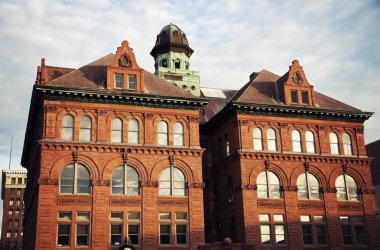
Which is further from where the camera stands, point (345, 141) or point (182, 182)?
point (345, 141)

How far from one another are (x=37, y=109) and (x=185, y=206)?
1516cm

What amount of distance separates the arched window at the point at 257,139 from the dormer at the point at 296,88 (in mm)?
4063

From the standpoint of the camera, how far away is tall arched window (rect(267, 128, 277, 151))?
4328 centimetres

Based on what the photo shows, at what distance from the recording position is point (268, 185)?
42.1 metres

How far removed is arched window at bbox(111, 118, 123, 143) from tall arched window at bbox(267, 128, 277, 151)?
43.1 feet

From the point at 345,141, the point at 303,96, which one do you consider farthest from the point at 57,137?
the point at 345,141

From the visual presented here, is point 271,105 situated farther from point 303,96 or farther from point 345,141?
point 345,141

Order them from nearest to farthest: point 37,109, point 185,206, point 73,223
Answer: point 73,223 → point 185,206 → point 37,109

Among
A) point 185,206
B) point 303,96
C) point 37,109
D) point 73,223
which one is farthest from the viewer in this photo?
point 303,96

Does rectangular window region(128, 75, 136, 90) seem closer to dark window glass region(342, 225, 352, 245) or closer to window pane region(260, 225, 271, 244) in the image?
window pane region(260, 225, 271, 244)

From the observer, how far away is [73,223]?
35.9 meters

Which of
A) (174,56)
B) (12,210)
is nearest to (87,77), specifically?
(174,56)

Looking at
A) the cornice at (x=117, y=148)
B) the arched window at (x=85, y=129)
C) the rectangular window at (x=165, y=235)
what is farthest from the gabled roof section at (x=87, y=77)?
the rectangular window at (x=165, y=235)

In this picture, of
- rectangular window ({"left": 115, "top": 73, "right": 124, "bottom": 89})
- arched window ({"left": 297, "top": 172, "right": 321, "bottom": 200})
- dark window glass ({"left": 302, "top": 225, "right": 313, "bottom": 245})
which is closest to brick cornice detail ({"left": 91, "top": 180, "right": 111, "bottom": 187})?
rectangular window ({"left": 115, "top": 73, "right": 124, "bottom": 89})
